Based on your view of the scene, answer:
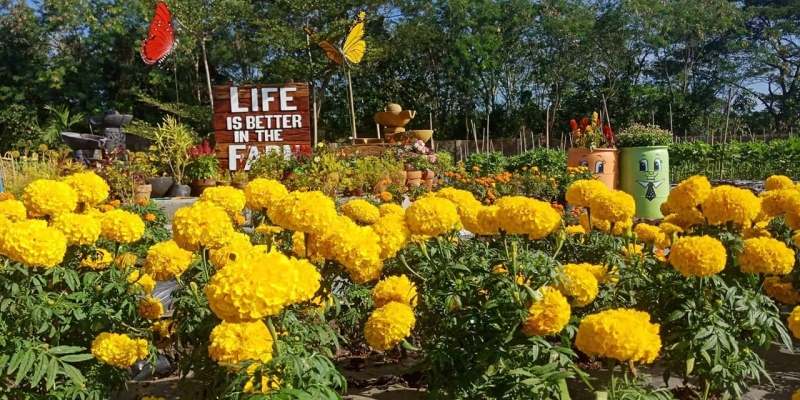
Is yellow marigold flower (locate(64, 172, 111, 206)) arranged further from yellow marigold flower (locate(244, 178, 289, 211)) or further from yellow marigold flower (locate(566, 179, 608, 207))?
yellow marigold flower (locate(566, 179, 608, 207))

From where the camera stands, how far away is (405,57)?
74.7 ft

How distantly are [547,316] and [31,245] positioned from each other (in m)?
1.29

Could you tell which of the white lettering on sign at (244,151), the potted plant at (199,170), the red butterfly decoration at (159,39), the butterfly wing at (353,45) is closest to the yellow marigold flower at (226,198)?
the potted plant at (199,170)

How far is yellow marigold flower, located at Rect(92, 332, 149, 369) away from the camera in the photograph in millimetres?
1662

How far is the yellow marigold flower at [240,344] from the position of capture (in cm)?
132

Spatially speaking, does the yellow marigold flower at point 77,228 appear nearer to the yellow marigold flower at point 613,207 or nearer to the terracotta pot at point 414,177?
the yellow marigold flower at point 613,207

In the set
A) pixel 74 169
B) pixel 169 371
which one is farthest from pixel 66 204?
pixel 74 169

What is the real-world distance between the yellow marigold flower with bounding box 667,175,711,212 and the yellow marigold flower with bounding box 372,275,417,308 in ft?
3.42

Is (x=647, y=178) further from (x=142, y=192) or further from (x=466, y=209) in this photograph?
(x=466, y=209)

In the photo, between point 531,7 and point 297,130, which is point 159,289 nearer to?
point 297,130

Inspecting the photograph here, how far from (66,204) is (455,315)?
127 cm

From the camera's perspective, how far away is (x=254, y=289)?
43.0 inches

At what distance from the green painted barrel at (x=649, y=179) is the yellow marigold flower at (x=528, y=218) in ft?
19.6

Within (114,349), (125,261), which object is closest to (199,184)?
(125,261)
